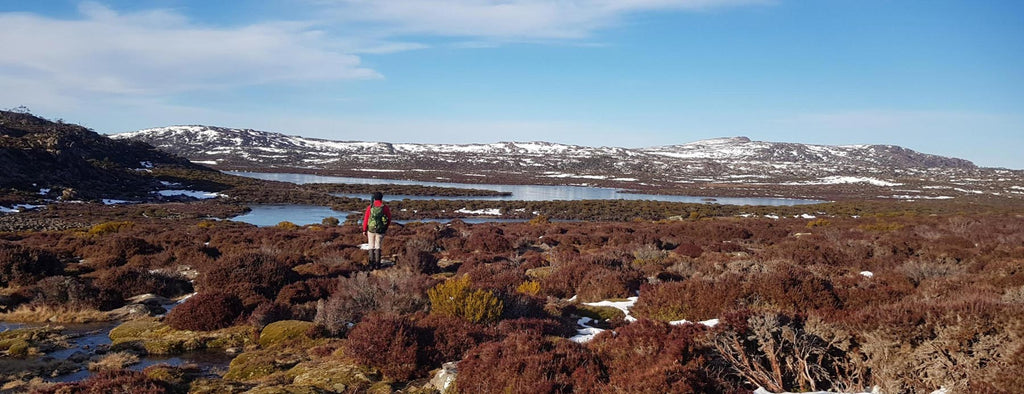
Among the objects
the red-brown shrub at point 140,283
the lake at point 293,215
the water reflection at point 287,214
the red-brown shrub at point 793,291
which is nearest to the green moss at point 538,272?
Answer: the red-brown shrub at point 793,291

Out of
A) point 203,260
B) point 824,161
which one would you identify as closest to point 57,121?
point 203,260

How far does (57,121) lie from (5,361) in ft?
345

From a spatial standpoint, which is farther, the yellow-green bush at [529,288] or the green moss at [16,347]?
the yellow-green bush at [529,288]

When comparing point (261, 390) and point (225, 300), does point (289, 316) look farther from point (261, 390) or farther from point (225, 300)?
point (261, 390)

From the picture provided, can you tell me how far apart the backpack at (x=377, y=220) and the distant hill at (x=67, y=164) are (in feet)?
148

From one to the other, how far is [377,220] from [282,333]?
4565 mm

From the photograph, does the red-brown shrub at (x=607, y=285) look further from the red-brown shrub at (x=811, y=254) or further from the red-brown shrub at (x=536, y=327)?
the red-brown shrub at (x=811, y=254)

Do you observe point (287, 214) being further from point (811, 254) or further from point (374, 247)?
point (811, 254)

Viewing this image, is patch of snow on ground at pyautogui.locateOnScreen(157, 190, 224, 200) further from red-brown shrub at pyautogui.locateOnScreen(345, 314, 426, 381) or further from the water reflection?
red-brown shrub at pyautogui.locateOnScreen(345, 314, 426, 381)

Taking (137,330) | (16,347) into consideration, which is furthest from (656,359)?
(16,347)

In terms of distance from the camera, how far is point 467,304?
6570 mm

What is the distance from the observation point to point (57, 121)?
3297 inches

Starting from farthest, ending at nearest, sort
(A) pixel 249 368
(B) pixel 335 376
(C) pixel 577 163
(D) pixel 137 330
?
(C) pixel 577 163
(D) pixel 137 330
(A) pixel 249 368
(B) pixel 335 376

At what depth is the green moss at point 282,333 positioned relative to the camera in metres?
6.63
